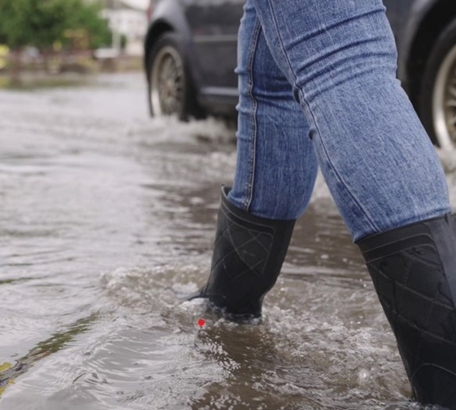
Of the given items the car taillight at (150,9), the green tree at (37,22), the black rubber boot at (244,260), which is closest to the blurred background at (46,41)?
the green tree at (37,22)

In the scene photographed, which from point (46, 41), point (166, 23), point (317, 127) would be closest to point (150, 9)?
point (166, 23)

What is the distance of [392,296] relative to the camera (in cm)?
148

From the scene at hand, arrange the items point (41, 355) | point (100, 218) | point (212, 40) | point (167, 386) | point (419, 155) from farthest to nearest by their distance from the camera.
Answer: point (212, 40)
point (100, 218)
point (41, 355)
point (167, 386)
point (419, 155)

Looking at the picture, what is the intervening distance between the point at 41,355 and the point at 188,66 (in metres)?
4.90

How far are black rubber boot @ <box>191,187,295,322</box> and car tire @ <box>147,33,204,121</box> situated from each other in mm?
4553

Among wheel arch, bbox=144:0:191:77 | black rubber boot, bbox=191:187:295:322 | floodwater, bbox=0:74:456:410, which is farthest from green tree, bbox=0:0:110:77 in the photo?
black rubber boot, bbox=191:187:295:322

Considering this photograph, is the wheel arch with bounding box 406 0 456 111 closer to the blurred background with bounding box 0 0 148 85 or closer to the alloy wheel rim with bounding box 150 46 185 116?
the alloy wheel rim with bounding box 150 46 185 116

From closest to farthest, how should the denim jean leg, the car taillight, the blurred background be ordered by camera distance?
the denim jean leg, the car taillight, the blurred background

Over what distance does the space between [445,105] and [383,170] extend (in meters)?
3.16

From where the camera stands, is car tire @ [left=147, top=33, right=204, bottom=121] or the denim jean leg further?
car tire @ [left=147, top=33, right=204, bottom=121]

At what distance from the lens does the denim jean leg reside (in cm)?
192

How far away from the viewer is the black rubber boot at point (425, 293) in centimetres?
142

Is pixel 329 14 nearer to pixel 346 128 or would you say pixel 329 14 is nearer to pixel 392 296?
pixel 346 128

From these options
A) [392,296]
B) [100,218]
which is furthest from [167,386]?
[100,218]
